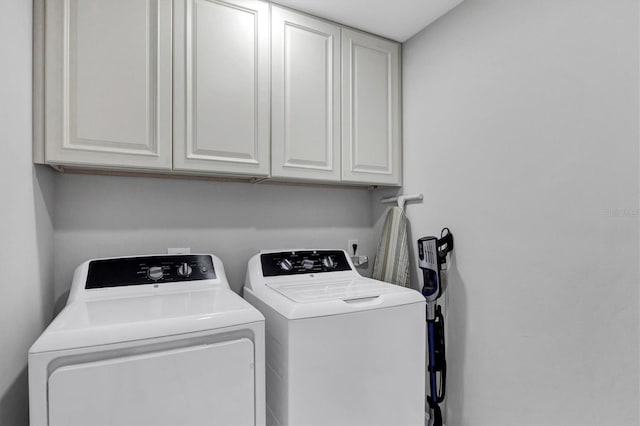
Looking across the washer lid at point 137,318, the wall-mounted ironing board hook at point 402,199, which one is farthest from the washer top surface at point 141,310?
the wall-mounted ironing board hook at point 402,199

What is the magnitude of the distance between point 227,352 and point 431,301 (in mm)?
1116

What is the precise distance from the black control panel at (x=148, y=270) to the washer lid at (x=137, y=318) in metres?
0.14

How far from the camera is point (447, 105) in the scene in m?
1.91

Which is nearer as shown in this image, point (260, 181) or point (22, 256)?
point (22, 256)

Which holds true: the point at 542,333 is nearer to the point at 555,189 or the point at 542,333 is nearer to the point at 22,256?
the point at 555,189

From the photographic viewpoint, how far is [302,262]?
1970mm

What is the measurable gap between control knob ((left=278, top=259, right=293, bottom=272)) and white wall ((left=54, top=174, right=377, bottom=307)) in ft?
0.76

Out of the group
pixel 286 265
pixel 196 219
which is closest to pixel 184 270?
pixel 196 219

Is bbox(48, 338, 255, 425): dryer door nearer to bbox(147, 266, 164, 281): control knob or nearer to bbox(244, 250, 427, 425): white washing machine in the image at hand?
bbox(244, 250, 427, 425): white washing machine

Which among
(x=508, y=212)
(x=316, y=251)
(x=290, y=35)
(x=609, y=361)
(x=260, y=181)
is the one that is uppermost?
(x=290, y=35)

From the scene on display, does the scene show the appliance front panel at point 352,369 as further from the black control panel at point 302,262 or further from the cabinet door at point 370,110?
the cabinet door at point 370,110

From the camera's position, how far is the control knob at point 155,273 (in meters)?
1.60

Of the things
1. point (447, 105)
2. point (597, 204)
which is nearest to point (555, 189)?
point (597, 204)

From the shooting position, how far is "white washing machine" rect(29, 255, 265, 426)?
0.95m
